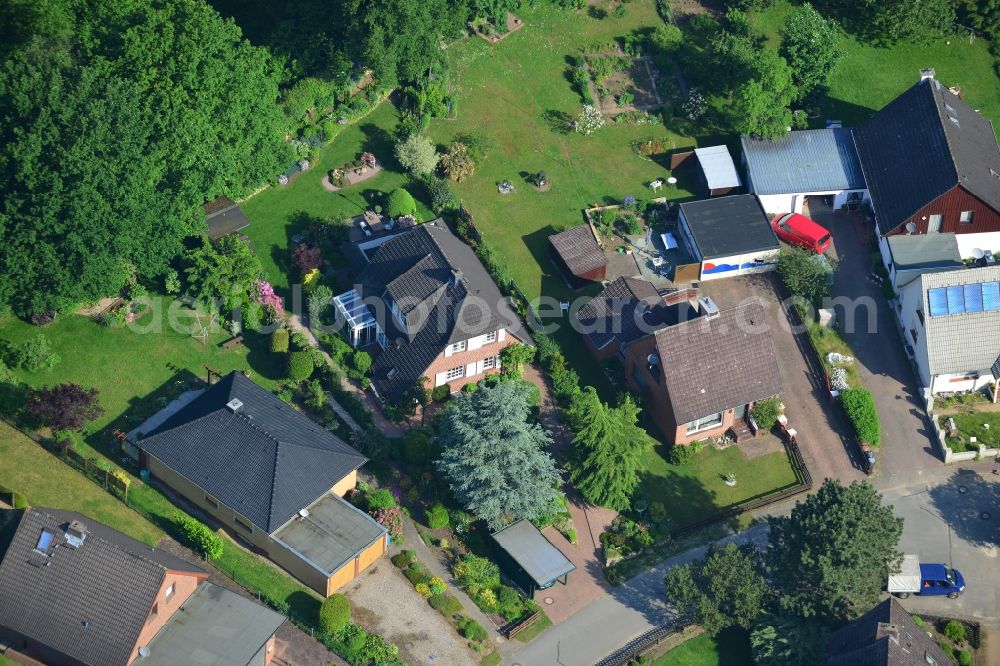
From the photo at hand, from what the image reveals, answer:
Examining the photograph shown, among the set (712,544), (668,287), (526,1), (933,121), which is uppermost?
(526,1)

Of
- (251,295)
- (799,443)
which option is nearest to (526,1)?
(251,295)

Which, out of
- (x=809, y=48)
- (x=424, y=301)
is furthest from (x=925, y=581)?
(x=809, y=48)

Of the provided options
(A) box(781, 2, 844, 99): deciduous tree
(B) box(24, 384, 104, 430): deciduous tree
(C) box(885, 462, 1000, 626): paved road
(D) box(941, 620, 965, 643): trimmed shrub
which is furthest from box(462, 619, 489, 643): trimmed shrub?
(A) box(781, 2, 844, 99): deciduous tree

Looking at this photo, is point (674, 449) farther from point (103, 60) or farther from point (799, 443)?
point (103, 60)

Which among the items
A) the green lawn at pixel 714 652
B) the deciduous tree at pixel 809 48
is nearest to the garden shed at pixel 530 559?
the green lawn at pixel 714 652

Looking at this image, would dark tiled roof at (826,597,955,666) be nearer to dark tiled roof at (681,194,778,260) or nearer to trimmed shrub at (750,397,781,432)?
trimmed shrub at (750,397,781,432)

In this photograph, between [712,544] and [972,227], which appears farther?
[972,227]

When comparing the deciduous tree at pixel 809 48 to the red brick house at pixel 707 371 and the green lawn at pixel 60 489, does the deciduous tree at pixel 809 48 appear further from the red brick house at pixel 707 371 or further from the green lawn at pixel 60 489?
the green lawn at pixel 60 489
